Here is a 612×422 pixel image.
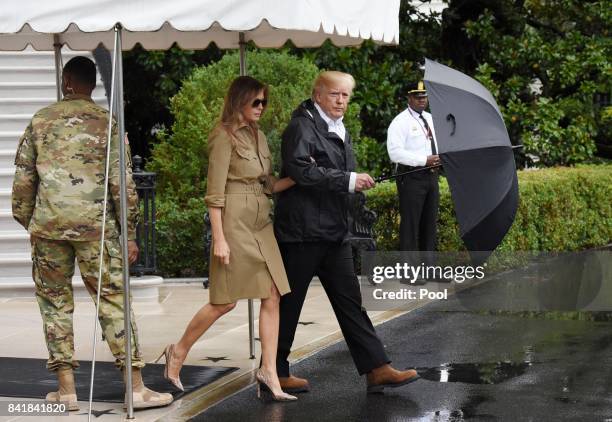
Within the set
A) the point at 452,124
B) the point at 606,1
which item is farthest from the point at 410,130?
the point at 606,1

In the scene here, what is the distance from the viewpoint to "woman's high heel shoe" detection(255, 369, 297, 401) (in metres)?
7.31

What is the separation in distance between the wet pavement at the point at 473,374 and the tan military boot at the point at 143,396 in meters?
0.29

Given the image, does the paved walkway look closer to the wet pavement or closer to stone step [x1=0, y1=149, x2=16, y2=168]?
the wet pavement

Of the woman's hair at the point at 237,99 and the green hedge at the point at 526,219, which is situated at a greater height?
the woman's hair at the point at 237,99

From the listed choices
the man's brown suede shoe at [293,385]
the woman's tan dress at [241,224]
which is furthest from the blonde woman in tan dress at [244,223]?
the man's brown suede shoe at [293,385]

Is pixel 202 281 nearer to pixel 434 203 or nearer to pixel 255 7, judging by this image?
pixel 434 203

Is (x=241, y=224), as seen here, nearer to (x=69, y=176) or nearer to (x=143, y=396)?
(x=69, y=176)

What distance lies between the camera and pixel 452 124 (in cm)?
734

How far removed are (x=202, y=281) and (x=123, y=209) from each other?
6.29m

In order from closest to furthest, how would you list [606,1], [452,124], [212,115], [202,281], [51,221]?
[51,221]
[452,124]
[202,281]
[212,115]
[606,1]

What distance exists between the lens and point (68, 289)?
7.07 meters

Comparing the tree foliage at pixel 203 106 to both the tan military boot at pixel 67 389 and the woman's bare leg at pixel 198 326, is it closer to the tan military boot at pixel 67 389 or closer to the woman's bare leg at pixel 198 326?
the woman's bare leg at pixel 198 326

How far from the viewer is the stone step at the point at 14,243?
1262 cm

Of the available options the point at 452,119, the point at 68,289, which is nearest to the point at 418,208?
the point at 452,119
